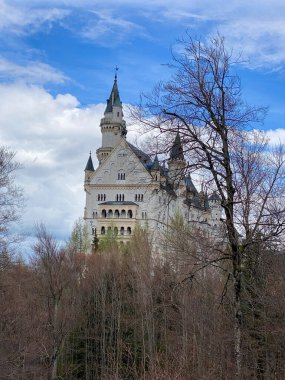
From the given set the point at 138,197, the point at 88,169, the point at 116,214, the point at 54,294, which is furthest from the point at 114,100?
the point at 54,294

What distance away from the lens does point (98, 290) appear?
49.2 metres

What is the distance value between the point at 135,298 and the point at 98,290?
4675mm

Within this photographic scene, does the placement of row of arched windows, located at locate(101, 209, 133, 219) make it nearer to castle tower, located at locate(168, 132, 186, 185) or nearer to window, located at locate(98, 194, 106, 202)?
window, located at locate(98, 194, 106, 202)

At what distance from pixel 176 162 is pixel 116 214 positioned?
245ft

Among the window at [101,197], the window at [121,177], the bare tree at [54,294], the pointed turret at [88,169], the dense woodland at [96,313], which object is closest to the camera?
the dense woodland at [96,313]

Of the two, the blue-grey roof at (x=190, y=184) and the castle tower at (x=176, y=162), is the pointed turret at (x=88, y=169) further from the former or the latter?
the castle tower at (x=176, y=162)

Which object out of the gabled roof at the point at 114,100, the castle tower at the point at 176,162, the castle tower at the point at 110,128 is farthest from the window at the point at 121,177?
the castle tower at the point at 176,162

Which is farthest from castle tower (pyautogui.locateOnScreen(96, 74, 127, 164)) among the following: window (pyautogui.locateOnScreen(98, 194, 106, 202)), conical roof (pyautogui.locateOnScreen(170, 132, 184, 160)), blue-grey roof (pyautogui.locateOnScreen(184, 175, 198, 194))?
conical roof (pyautogui.locateOnScreen(170, 132, 184, 160))

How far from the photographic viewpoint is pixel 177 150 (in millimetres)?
12250

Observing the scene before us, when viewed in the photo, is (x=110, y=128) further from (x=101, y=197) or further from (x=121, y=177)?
(x=101, y=197)

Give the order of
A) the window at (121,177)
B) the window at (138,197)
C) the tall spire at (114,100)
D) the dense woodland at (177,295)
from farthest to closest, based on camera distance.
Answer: the tall spire at (114,100)
the window at (121,177)
the window at (138,197)
the dense woodland at (177,295)

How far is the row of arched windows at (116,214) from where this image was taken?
86.3 metres

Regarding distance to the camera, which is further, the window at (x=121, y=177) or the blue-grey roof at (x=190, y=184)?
the window at (x=121, y=177)

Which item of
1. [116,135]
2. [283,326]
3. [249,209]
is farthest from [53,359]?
[116,135]
